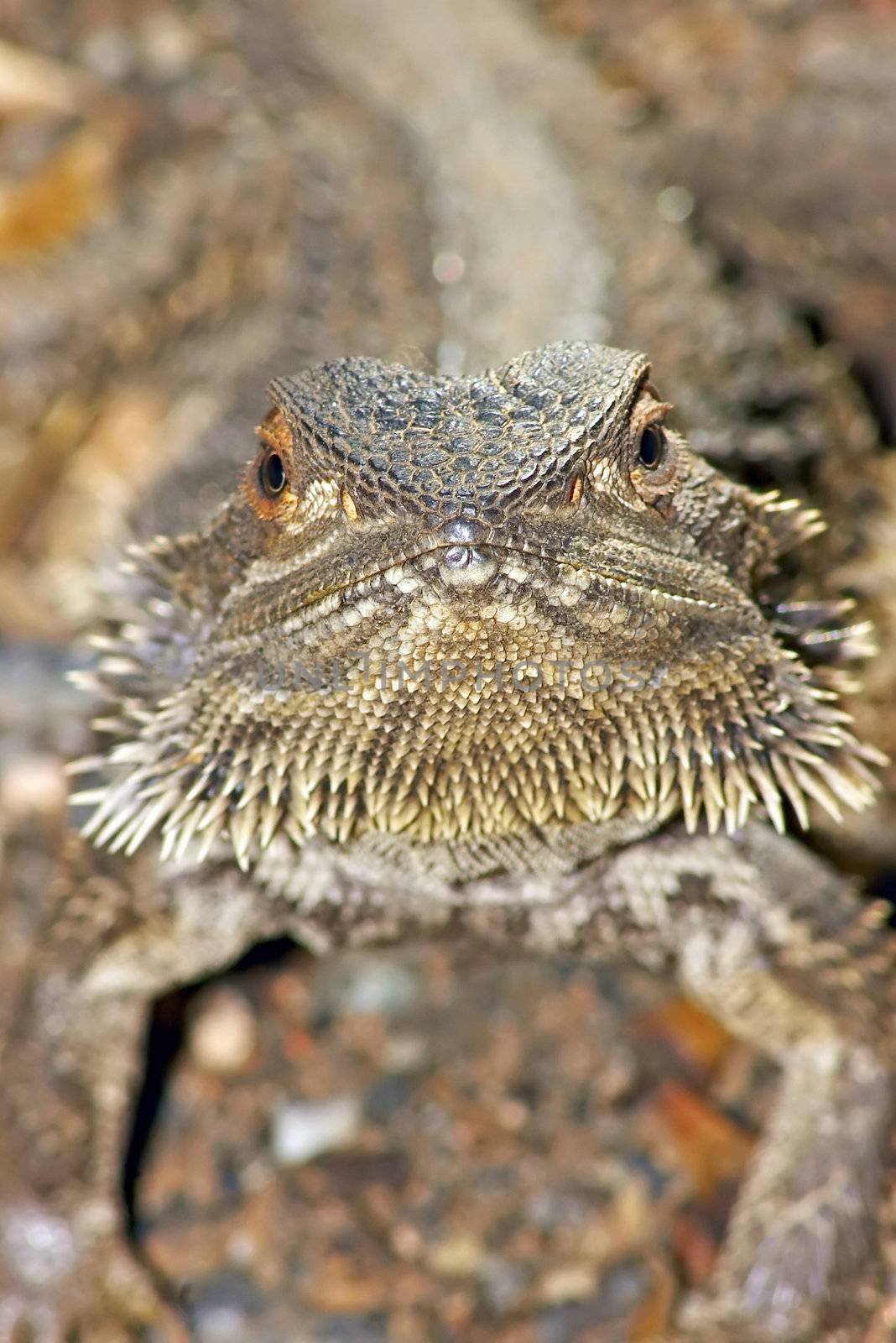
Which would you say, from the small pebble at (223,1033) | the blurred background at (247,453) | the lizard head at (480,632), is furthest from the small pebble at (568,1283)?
the lizard head at (480,632)

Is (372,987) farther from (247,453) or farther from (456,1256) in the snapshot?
(247,453)

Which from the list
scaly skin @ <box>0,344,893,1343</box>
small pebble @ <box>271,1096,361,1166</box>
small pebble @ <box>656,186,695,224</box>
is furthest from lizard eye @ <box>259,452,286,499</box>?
small pebble @ <box>656,186,695,224</box>

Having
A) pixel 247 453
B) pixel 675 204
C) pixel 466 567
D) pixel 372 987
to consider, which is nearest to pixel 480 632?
pixel 466 567

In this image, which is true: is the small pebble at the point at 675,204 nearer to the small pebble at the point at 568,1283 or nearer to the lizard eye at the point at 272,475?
the lizard eye at the point at 272,475

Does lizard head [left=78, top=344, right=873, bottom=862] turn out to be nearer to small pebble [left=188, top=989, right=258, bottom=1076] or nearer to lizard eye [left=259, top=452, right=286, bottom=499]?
lizard eye [left=259, top=452, right=286, bottom=499]

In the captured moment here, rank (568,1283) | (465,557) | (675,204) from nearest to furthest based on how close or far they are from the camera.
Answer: (465,557)
(568,1283)
(675,204)

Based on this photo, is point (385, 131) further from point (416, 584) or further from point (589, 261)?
point (416, 584)
